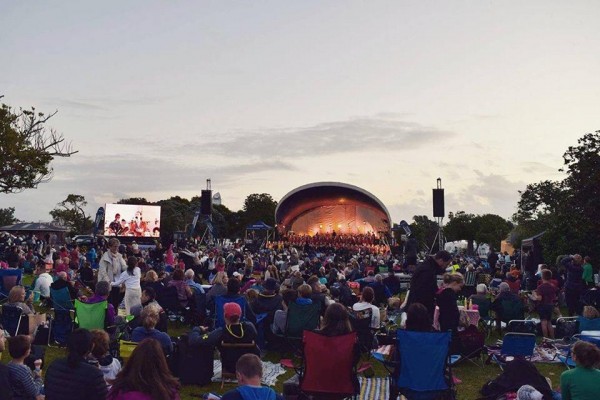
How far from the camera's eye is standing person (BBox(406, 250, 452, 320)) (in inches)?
293

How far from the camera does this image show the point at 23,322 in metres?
8.38

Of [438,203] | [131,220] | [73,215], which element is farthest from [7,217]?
[438,203]

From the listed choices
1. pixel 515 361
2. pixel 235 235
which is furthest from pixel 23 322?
pixel 235 235

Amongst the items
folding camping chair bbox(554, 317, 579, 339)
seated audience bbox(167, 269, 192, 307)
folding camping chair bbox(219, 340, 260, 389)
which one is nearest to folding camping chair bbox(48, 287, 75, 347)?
seated audience bbox(167, 269, 192, 307)

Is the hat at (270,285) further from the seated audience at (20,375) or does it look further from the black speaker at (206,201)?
the black speaker at (206,201)

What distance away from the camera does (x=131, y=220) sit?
123ft

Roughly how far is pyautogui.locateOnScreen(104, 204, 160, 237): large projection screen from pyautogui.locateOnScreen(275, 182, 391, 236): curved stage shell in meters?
17.8

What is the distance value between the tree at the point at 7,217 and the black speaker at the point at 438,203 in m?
76.6

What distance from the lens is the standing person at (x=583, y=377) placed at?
464 cm

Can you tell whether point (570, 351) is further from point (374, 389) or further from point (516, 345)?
point (374, 389)

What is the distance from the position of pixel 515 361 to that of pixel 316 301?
341 cm

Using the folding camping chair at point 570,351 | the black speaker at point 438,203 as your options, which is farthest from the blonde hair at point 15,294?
the black speaker at point 438,203

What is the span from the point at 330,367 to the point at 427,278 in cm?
235

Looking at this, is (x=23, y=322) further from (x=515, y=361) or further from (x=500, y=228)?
(x=500, y=228)
